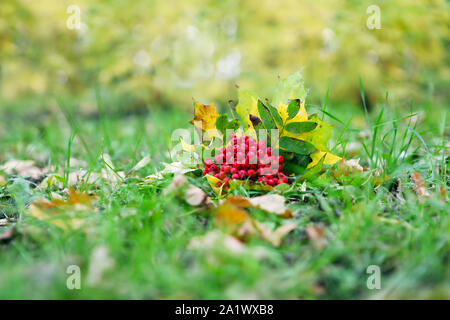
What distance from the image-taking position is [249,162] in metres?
0.93

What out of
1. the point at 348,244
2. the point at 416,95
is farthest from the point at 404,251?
the point at 416,95

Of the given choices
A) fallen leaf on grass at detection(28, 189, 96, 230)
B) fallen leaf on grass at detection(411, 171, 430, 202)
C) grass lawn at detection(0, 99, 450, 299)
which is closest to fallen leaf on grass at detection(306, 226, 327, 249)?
grass lawn at detection(0, 99, 450, 299)

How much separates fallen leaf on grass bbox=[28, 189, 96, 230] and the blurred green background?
8.56ft

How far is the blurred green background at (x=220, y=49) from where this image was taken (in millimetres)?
3115

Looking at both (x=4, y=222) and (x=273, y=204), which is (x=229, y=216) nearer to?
(x=273, y=204)

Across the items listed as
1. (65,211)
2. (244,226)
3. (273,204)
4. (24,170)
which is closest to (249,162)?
(273,204)

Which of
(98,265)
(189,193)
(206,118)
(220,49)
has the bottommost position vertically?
(98,265)

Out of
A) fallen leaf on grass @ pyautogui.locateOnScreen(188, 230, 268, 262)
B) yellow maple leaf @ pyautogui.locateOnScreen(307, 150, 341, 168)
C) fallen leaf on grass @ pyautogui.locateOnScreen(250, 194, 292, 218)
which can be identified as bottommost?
fallen leaf on grass @ pyautogui.locateOnScreen(188, 230, 268, 262)

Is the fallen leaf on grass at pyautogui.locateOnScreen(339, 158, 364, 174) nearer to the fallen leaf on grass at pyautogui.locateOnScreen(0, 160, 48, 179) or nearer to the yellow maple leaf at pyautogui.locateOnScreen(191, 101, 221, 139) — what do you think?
the yellow maple leaf at pyautogui.locateOnScreen(191, 101, 221, 139)

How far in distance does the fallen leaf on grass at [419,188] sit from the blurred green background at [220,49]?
2.35 meters

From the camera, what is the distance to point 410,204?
2.70 ft

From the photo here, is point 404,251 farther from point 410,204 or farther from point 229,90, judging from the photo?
point 229,90

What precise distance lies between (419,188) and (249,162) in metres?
0.47

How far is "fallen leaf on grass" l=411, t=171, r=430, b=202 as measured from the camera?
895 mm
